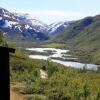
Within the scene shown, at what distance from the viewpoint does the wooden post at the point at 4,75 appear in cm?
1717

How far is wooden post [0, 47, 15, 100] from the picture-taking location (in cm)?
1717

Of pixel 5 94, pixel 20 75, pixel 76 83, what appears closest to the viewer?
pixel 5 94

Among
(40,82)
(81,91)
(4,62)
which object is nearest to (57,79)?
(40,82)

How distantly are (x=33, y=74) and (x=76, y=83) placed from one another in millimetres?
9211

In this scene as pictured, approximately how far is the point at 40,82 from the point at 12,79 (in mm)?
4225

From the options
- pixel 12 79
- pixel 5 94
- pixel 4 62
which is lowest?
pixel 12 79

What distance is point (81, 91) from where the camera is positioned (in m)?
29.1

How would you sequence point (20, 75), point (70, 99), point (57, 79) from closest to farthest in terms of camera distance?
point (70, 99)
point (57, 79)
point (20, 75)

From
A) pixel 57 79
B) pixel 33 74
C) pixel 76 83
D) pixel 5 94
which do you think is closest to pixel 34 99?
pixel 76 83

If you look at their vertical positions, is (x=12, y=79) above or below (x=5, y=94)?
below

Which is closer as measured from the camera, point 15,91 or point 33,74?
point 15,91

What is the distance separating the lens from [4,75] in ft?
56.9

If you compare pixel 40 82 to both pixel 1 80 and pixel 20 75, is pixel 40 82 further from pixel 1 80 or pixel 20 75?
pixel 1 80

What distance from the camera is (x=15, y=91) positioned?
31.5 meters
